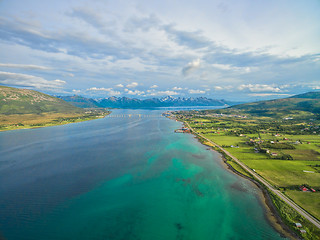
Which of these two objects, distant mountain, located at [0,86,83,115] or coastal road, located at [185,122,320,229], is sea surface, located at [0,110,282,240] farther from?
distant mountain, located at [0,86,83,115]

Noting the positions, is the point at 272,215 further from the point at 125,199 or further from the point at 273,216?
the point at 125,199

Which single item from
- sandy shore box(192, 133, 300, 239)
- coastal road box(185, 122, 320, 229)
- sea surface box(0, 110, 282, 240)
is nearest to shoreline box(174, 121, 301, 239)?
sandy shore box(192, 133, 300, 239)

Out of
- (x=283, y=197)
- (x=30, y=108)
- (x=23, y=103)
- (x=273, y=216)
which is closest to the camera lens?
(x=273, y=216)

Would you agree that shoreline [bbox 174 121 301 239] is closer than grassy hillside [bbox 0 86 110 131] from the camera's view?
Yes

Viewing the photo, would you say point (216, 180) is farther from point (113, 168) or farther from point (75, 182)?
point (75, 182)

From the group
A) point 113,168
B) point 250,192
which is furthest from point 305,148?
point 113,168

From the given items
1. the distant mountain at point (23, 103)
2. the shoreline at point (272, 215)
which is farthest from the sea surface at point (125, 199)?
the distant mountain at point (23, 103)

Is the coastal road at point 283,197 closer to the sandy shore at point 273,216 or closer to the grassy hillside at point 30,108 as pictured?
the sandy shore at point 273,216

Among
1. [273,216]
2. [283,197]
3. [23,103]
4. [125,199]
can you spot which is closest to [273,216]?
[273,216]

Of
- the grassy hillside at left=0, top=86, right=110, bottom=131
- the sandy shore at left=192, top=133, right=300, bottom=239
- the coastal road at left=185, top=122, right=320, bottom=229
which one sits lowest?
the sandy shore at left=192, top=133, right=300, bottom=239
